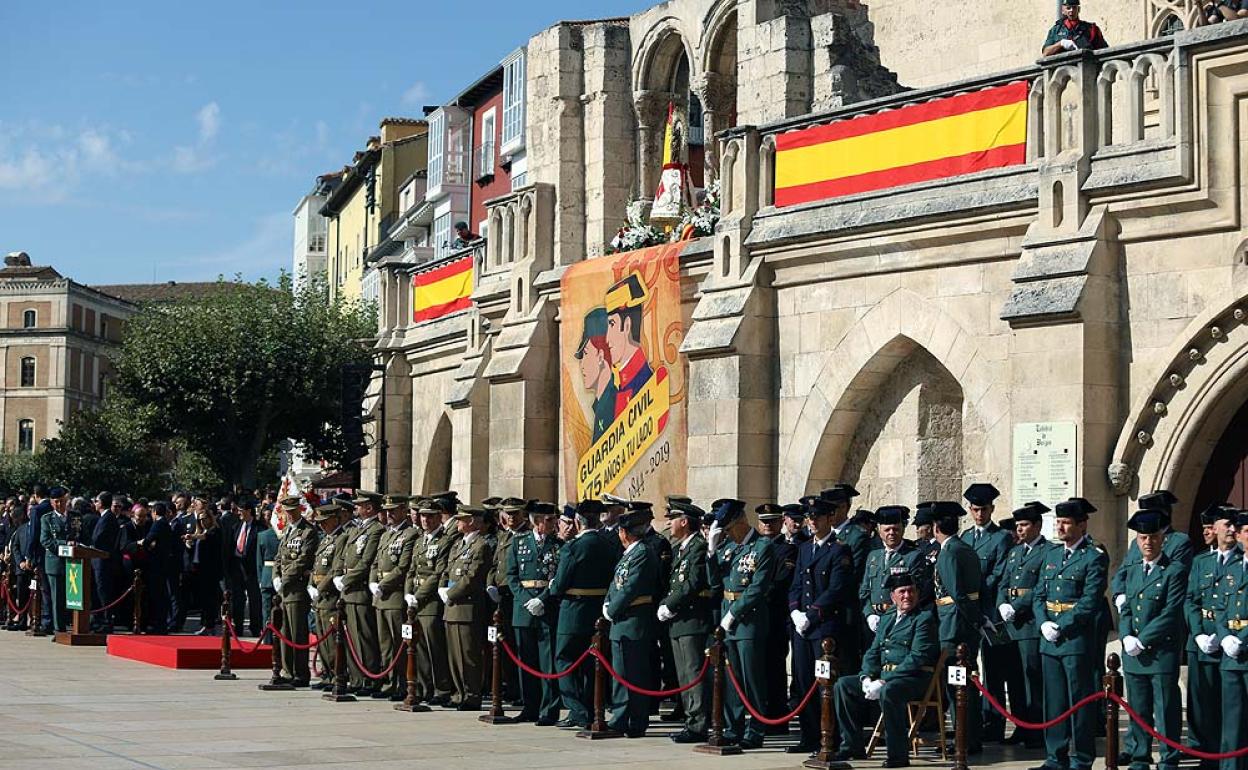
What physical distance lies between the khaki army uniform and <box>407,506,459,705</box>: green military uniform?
0.27 metres

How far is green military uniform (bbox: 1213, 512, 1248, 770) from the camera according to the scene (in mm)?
11414

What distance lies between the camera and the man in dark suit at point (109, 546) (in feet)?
80.4

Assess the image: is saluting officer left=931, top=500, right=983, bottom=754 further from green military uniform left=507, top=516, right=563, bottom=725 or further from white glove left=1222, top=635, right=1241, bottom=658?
green military uniform left=507, top=516, right=563, bottom=725

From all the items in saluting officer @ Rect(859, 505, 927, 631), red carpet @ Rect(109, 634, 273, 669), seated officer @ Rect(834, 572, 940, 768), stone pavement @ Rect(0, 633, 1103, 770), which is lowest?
stone pavement @ Rect(0, 633, 1103, 770)

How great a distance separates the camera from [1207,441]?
1543 centimetres

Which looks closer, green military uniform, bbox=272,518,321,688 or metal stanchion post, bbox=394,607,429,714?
metal stanchion post, bbox=394,607,429,714

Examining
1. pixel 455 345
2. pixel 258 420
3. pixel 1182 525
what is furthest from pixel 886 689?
pixel 258 420

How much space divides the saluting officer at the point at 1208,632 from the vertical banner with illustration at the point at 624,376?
8.92 metres

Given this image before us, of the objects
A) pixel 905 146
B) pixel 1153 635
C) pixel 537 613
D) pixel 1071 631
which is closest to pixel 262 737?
pixel 537 613

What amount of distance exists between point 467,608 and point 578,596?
1.52m

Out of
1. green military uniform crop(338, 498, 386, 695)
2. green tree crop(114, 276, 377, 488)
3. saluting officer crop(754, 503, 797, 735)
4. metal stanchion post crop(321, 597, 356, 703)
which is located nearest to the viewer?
saluting officer crop(754, 503, 797, 735)

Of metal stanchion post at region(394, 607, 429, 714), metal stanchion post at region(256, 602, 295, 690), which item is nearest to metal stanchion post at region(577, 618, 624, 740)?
metal stanchion post at region(394, 607, 429, 714)

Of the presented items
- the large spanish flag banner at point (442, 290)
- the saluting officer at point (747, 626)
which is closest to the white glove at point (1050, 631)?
the saluting officer at point (747, 626)

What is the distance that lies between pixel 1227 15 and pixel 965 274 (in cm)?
315
